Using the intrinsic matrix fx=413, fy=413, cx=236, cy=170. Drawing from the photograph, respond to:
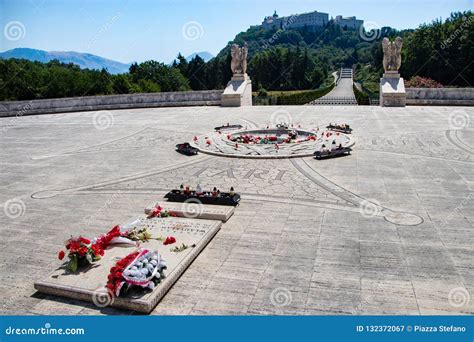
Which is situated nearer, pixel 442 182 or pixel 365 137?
pixel 442 182

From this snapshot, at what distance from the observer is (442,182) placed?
14.3 metres

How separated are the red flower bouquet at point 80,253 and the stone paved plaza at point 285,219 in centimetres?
81

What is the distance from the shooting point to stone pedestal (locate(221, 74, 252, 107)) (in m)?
36.5

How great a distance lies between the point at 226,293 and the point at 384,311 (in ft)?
9.47

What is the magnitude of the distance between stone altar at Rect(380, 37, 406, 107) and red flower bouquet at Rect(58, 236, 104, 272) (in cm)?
2941

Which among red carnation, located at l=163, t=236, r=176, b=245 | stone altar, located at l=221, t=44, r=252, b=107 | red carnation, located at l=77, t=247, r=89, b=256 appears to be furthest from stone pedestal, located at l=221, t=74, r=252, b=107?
red carnation, located at l=77, t=247, r=89, b=256

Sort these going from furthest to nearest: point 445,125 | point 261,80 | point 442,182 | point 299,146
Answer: point 261,80
point 445,125
point 299,146
point 442,182

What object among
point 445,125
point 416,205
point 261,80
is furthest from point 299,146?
point 261,80

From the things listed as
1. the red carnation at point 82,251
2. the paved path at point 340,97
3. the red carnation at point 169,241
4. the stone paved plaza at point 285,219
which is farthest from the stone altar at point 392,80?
Result: the red carnation at point 82,251

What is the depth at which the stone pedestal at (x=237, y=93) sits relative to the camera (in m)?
36.5

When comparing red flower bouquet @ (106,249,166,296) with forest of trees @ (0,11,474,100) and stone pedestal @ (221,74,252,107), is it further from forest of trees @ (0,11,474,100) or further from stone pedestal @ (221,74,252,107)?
forest of trees @ (0,11,474,100)

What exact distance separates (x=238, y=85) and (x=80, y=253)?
30772 millimetres

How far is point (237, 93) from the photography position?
36469 millimetres

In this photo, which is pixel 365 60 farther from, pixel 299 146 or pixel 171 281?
pixel 171 281
